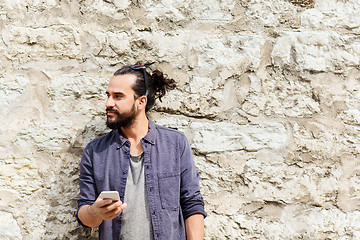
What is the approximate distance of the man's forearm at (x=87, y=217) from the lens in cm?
187

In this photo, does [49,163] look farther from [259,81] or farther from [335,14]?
[335,14]

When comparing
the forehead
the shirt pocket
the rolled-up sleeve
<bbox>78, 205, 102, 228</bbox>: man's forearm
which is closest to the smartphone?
<bbox>78, 205, 102, 228</bbox>: man's forearm

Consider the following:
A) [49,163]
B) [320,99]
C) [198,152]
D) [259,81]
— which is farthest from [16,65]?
[320,99]

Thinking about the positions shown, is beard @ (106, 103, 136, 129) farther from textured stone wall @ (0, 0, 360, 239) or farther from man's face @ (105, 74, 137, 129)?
textured stone wall @ (0, 0, 360, 239)

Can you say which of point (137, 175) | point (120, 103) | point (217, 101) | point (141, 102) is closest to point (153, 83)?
point (141, 102)

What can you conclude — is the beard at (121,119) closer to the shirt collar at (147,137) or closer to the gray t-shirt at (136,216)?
the shirt collar at (147,137)

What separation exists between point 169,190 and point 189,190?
11 centimetres

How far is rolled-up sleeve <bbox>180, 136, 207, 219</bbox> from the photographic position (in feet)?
6.54

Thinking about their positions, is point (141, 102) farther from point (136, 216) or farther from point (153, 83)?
point (136, 216)

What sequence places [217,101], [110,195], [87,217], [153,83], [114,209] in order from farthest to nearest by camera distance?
[217,101]
[153,83]
[87,217]
[114,209]
[110,195]

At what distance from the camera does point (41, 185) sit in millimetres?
2178

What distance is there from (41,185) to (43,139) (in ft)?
0.90

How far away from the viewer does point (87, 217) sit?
6.20 feet

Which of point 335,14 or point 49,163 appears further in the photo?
point 335,14
